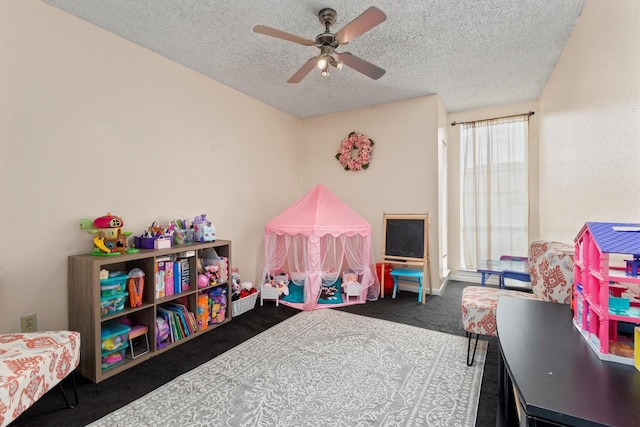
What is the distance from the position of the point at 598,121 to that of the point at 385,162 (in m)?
2.64

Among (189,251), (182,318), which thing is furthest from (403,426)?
(189,251)

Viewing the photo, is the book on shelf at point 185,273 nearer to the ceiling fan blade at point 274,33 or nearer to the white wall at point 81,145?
the white wall at point 81,145

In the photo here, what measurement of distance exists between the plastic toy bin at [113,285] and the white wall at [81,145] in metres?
0.39

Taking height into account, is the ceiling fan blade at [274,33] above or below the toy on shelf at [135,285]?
above

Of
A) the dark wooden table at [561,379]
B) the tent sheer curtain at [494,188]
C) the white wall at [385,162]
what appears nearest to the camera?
the dark wooden table at [561,379]

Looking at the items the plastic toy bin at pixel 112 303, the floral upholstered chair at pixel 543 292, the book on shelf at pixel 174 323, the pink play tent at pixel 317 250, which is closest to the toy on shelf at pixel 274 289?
the pink play tent at pixel 317 250

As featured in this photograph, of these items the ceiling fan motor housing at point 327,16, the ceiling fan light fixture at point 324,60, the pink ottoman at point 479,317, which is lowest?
the pink ottoman at point 479,317

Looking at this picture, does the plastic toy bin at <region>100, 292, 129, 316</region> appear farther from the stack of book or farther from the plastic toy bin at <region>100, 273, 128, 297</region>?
the stack of book

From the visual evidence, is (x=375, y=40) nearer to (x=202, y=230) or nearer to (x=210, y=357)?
(x=202, y=230)

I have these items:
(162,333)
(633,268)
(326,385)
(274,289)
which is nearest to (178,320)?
(162,333)

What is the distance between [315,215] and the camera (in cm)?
371

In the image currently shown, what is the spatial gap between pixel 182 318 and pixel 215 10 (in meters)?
2.68

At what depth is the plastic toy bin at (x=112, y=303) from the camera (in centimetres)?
221

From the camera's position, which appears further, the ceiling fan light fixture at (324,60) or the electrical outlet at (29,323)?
the ceiling fan light fixture at (324,60)
